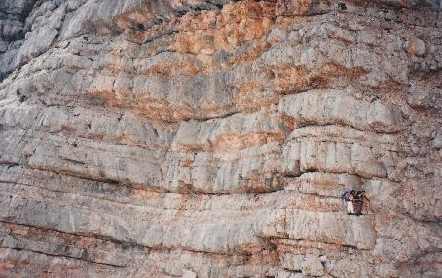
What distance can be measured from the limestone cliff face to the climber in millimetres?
259

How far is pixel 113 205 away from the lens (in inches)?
809

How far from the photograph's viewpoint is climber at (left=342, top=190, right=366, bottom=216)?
1513cm

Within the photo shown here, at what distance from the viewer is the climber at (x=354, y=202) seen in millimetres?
15127

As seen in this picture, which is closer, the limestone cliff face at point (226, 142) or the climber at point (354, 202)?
the climber at point (354, 202)

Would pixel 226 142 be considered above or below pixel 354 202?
above

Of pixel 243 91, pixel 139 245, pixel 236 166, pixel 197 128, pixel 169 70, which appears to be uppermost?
pixel 169 70

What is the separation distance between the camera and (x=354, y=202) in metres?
15.1


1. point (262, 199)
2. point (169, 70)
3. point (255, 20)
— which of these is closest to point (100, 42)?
point (169, 70)

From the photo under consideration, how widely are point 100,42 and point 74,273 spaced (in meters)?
12.0

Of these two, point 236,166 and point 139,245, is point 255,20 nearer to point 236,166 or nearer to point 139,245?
point 236,166

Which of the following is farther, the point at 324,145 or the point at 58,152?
the point at 58,152

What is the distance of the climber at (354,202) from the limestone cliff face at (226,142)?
0.85 ft

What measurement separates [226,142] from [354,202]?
6794 mm

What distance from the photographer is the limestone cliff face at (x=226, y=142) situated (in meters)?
15.6
